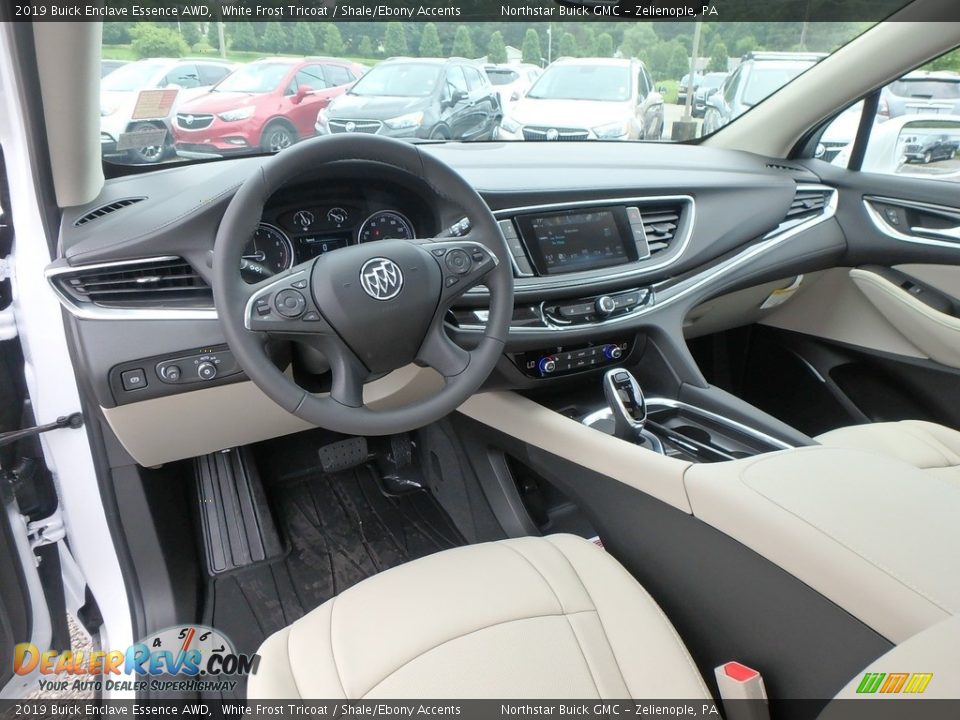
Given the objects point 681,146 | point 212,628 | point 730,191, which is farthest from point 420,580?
point 681,146

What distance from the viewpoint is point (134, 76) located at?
143 cm

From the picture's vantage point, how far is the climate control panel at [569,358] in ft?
5.48

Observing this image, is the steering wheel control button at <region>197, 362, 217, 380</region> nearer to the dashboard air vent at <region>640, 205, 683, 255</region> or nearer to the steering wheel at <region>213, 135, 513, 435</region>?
the steering wheel at <region>213, 135, 513, 435</region>

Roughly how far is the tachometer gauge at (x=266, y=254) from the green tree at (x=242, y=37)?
0.41m

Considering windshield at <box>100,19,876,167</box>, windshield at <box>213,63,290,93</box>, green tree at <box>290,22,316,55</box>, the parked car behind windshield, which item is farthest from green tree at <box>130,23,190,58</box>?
the parked car behind windshield

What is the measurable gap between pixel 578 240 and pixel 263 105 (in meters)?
0.83

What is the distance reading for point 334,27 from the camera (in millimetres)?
1543

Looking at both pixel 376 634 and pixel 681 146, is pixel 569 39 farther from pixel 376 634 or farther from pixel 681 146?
pixel 376 634

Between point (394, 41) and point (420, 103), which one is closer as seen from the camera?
point (394, 41)

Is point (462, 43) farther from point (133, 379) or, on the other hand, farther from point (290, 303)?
point (133, 379)

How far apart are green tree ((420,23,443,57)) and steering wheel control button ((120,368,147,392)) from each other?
1038mm

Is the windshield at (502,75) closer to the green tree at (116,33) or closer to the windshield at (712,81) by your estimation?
the windshield at (712,81)

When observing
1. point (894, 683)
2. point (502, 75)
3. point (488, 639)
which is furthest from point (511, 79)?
point (894, 683)

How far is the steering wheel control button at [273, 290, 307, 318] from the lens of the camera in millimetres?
1133
